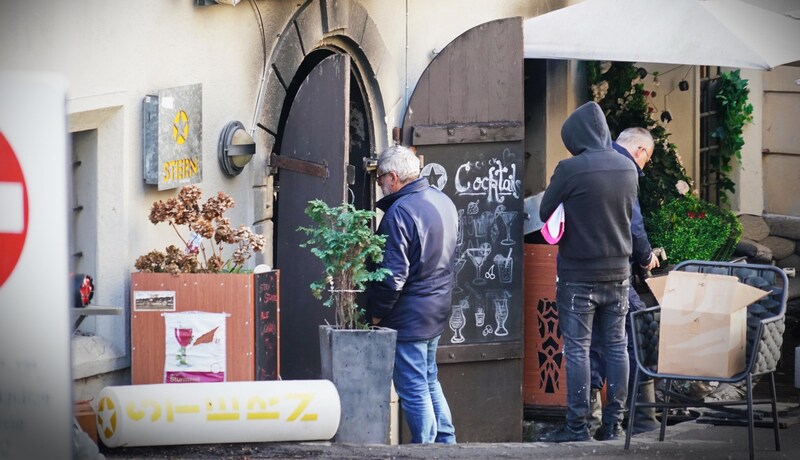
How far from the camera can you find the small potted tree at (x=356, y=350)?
22.4 feet

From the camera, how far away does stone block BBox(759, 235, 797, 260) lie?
1407 cm

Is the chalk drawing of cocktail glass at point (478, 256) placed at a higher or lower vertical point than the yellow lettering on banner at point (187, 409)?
higher

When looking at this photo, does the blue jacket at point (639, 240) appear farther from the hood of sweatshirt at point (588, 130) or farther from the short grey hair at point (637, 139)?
the hood of sweatshirt at point (588, 130)

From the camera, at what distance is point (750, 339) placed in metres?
6.93

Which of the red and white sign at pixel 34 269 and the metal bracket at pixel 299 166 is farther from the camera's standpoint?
the metal bracket at pixel 299 166

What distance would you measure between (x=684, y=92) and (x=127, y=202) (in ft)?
25.9

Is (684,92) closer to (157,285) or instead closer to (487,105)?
(487,105)

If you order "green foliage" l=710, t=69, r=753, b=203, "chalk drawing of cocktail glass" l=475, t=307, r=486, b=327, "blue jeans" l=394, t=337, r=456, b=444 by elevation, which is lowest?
"blue jeans" l=394, t=337, r=456, b=444

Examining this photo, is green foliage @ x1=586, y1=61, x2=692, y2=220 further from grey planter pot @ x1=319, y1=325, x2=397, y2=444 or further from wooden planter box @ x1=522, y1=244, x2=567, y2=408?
grey planter pot @ x1=319, y1=325, x2=397, y2=444

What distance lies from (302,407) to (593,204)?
2032 mm

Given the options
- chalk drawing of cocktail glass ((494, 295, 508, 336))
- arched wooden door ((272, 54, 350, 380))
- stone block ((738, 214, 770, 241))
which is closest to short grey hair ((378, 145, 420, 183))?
arched wooden door ((272, 54, 350, 380))

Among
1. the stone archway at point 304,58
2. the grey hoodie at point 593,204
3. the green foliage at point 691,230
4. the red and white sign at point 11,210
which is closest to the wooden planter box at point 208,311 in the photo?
the stone archway at point 304,58

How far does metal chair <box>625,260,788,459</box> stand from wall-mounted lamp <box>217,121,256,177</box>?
7.43 feet

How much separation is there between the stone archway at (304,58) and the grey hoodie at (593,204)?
1.65m
